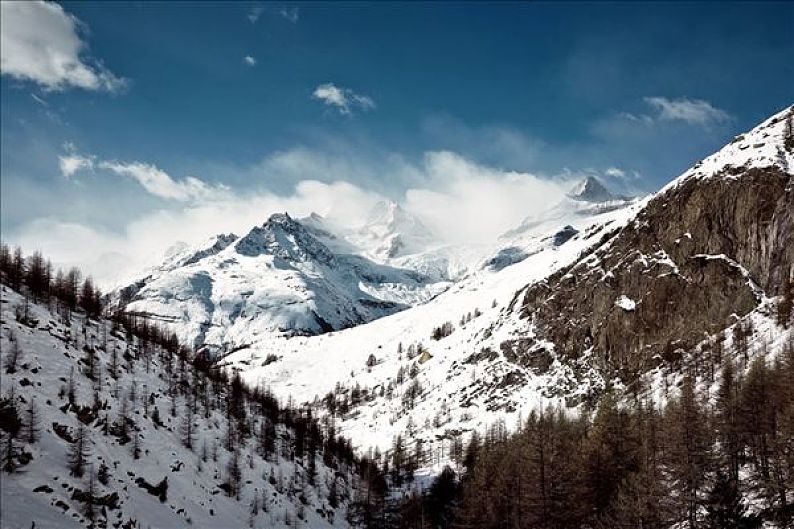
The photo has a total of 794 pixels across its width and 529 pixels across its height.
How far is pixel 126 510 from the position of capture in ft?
149

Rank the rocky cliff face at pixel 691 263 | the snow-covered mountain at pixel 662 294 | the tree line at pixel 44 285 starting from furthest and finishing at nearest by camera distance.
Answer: the rocky cliff face at pixel 691 263, the snow-covered mountain at pixel 662 294, the tree line at pixel 44 285

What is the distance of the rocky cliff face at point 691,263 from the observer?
144 metres

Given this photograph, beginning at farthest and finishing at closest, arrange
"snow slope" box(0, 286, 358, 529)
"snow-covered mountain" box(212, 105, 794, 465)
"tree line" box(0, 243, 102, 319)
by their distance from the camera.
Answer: "snow-covered mountain" box(212, 105, 794, 465) → "tree line" box(0, 243, 102, 319) → "snow slope" box(0, 286, 358, 529)

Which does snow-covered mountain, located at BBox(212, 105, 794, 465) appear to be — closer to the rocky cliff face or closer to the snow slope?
the rocky cliff face

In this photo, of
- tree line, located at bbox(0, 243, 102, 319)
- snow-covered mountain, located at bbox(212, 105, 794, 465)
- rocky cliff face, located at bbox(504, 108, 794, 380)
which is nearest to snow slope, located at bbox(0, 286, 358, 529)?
tree line, located at bbox(0, 243, 102, 319)

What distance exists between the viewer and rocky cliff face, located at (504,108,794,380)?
14450cm

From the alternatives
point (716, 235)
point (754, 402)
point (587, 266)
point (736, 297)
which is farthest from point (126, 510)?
point (587, 266)

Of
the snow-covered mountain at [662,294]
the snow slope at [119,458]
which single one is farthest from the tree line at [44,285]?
the snow-covered mountain at [662,294]

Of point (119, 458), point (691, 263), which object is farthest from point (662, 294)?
point (119, 458)

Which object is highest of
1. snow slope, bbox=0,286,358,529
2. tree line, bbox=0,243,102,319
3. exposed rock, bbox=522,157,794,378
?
exposed rock, bbox=522,157,794,378

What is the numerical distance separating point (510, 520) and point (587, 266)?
13486cm

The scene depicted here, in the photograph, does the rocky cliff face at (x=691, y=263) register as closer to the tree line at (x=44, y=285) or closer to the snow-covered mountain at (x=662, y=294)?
the snow-covered mountain at (x=662, y=294)

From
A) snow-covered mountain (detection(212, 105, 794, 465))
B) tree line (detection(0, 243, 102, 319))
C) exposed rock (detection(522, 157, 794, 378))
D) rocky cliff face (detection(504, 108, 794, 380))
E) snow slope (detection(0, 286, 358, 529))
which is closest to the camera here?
snow slope (detection(0, 286, 358, 529))

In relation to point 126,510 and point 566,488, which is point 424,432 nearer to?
point 566,488
